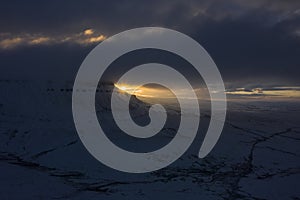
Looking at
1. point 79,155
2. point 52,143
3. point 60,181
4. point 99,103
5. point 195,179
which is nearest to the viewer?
point 60,181

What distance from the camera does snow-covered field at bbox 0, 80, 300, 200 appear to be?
66.3 ft

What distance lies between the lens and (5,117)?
114 ft

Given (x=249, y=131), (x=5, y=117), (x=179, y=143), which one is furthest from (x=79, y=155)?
(x=249, y=131)

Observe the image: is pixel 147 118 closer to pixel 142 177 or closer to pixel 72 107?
pixel 72 107

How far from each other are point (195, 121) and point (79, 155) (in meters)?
18.4

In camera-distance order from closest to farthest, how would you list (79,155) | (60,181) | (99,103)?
(60,181) → (79,155) → (99,103)

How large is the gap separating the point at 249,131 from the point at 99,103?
19.6m

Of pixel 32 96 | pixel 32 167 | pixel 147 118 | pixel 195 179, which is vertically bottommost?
pixel 195 179

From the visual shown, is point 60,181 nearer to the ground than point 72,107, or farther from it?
nearer to the ground

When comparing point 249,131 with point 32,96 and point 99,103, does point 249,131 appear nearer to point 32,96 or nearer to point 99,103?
point 99,103

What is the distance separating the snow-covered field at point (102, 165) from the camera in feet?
66.3

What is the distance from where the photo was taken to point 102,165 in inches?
1011

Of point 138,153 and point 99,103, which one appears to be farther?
point 99,103

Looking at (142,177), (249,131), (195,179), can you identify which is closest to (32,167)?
(142,177)
